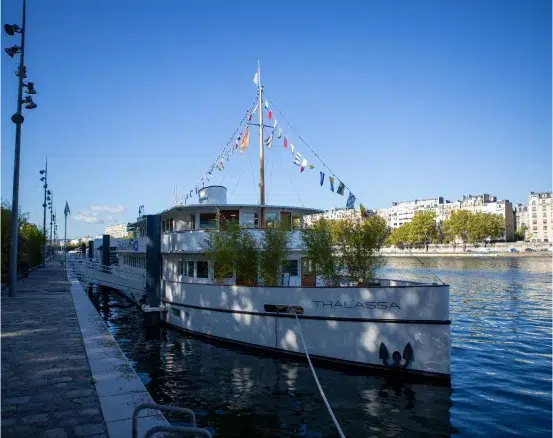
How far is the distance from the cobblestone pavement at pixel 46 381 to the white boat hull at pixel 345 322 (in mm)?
5272

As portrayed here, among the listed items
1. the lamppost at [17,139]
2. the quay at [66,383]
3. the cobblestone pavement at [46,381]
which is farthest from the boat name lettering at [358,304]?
the lamppost at [17,139]

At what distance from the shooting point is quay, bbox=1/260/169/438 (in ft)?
20.5

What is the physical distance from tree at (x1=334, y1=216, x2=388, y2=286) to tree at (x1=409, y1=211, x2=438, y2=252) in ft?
422

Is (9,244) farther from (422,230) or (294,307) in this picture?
(422,230)

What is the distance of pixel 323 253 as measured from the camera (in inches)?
626

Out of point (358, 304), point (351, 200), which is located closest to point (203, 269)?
point (351, 200)

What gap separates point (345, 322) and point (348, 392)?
2.39 metres

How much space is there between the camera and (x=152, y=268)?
1998 centimetres

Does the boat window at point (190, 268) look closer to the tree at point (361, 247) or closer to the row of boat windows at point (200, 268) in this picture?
the row of boat windows at point (200, 268)

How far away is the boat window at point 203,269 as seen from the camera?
1845cm

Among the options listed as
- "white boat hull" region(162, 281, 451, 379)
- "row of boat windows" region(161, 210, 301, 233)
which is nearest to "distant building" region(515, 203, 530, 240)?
"row of boat windows" region(161, 210, 301, 233)

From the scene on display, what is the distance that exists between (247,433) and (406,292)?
596 centimetres

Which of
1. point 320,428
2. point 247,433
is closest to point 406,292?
point 320,428

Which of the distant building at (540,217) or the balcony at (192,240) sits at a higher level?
the distant building at (540,217)
